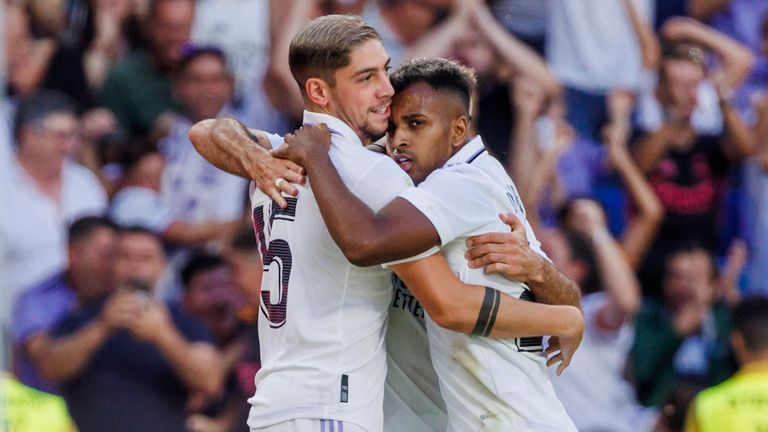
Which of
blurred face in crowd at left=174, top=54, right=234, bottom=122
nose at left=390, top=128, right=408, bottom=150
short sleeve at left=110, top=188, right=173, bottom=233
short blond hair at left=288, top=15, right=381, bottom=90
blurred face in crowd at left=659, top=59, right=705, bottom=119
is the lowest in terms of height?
short sleeve at left=110, top=188, right=173, bottom=233

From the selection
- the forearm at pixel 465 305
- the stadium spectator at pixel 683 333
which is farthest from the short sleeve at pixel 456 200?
the stadium spectator at pixel 683 333

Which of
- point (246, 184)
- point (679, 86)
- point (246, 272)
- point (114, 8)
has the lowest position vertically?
point (246, 272)

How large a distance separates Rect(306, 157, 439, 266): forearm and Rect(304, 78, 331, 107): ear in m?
0.39

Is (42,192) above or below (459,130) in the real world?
below

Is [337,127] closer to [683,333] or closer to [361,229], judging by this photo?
[361,229]

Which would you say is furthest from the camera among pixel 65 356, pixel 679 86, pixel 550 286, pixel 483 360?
pixel 679 86

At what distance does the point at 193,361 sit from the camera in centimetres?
838

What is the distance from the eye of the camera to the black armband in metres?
4.30

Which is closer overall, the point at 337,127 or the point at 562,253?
the point at 337,127

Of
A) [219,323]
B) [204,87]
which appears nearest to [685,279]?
[219,323]

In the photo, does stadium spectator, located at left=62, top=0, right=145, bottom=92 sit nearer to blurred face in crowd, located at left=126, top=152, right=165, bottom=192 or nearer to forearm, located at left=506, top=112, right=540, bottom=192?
blurred face in crowd, located at left=126, top=152, right=165, bottom=192

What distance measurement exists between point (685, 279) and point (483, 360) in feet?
18.5

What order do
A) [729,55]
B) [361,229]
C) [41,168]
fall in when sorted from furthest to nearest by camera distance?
[729,55]
[41,168]
[361,229]

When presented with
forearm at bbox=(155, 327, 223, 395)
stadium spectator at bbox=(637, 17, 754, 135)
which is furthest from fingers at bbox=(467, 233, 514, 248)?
stadium spectator at bbox=(637, 17, 754, 135)
